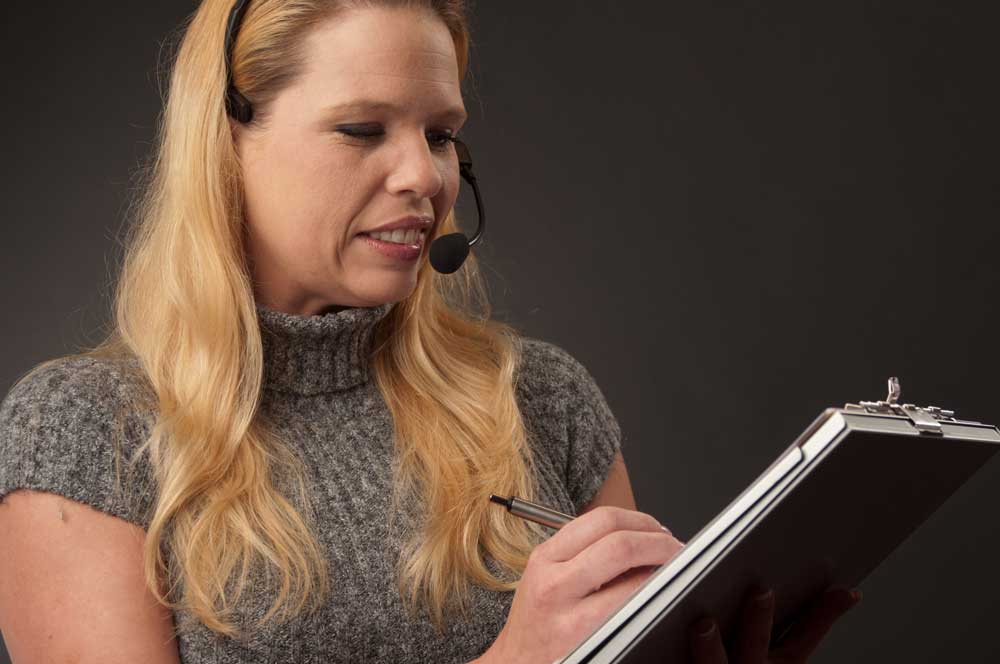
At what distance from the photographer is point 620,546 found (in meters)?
1.08

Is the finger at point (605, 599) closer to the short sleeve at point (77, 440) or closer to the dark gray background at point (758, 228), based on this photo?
the short sleeve at point (77, 440)

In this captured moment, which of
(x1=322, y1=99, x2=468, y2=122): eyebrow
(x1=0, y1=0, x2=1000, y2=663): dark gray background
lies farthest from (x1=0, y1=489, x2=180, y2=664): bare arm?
(x1=0, y1=0, x2=1000, y2=663): dark gray background

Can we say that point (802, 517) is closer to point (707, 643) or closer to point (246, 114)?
point (707, 643)

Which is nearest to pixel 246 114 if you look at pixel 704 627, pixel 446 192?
pixel 446 192

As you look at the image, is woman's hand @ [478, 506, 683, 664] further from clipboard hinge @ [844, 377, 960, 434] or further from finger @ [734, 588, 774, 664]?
clipboard hinge @ [844, 377, 960, 434]

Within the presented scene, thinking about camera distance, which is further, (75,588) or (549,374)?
(549,374)

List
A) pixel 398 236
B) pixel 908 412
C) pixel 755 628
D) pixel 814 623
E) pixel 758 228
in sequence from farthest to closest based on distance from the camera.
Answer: pixel 758 228
pixel 398 236
pixel 814 623
pixel 755 628
pixel 908 412

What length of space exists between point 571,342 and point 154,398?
1145mm

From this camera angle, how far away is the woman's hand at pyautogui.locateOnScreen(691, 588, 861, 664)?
3.30ft

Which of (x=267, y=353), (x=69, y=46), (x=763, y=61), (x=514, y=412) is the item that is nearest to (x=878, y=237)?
(x=763, y=61)

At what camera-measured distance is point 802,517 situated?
0.94m

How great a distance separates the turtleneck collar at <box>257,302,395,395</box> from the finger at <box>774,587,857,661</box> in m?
0.65

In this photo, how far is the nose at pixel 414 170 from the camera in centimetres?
141

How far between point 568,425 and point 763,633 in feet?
2.26
